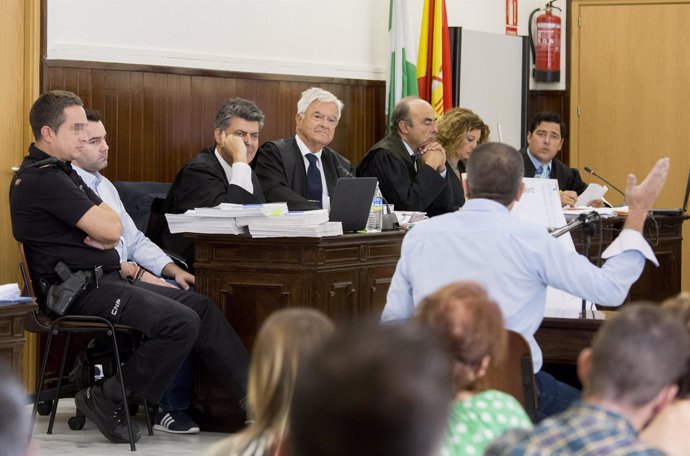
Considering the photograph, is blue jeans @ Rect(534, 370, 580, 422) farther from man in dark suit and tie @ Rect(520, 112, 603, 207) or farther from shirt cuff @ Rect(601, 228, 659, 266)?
man in dark suit and tie @ Rect(520, 112, 603, 207)

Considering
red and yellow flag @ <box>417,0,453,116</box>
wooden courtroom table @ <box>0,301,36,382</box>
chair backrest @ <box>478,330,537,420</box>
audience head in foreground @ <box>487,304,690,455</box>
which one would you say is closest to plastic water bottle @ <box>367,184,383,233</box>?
wooden courtroom table @ <box>0,301,36,382</box>

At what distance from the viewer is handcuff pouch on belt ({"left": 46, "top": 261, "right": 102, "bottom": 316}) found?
14.9 feet

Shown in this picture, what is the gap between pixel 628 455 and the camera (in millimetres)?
1657

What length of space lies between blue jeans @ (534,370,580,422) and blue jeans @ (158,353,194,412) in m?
2.11

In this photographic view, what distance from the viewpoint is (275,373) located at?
2.05 meters

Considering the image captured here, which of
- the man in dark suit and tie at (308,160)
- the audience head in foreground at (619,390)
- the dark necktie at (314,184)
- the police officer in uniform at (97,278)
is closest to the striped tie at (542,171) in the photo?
the man in dark suit and tie at (308,160)

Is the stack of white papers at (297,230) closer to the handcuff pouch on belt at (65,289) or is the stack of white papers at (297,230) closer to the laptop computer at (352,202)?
the laptop computer at (352,202)

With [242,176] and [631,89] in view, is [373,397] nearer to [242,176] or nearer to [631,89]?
[242,176]

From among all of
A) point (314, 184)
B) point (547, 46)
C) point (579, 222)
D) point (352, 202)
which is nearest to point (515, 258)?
point (579, 222)

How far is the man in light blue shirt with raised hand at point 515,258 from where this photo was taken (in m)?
3.18

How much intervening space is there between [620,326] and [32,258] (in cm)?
332

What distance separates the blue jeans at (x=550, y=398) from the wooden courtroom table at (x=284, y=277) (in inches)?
58.2

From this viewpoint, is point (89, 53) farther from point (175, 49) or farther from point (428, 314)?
point (428, 314)

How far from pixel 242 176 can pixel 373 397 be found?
4.14 meters
